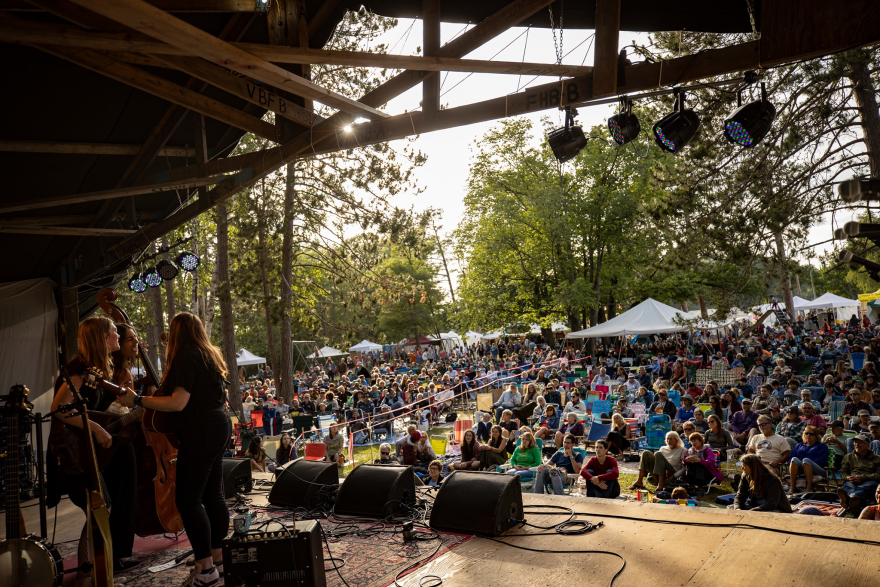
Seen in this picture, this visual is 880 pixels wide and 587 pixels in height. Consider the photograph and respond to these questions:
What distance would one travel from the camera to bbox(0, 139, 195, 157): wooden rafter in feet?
16.4

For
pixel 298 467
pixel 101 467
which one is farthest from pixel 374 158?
pixel 101 467

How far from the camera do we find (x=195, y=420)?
10.3 ft

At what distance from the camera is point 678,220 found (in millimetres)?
10766

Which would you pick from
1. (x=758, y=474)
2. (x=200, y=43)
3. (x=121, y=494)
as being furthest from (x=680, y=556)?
(x=200, y=43)

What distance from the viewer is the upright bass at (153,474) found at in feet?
11.9

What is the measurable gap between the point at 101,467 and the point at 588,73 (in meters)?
3.73

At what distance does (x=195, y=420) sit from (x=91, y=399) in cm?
67

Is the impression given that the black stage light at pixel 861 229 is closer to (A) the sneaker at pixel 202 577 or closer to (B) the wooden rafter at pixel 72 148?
(A) the sneaker at pixel 202 577

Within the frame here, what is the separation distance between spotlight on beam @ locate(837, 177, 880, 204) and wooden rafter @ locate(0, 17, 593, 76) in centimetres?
186

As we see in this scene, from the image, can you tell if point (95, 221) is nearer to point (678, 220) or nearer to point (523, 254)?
point (678, 220)

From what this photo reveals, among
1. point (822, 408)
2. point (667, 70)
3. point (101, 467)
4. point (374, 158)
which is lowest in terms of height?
point (822, 408)

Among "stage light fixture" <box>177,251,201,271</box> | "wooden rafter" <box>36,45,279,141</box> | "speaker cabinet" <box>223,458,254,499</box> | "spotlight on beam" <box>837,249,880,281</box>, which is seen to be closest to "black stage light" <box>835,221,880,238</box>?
"spotlight on beam" <box>837,249,880,281</box>

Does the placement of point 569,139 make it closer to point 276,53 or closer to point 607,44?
point 607,44

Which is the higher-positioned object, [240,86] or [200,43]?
[240,86]
